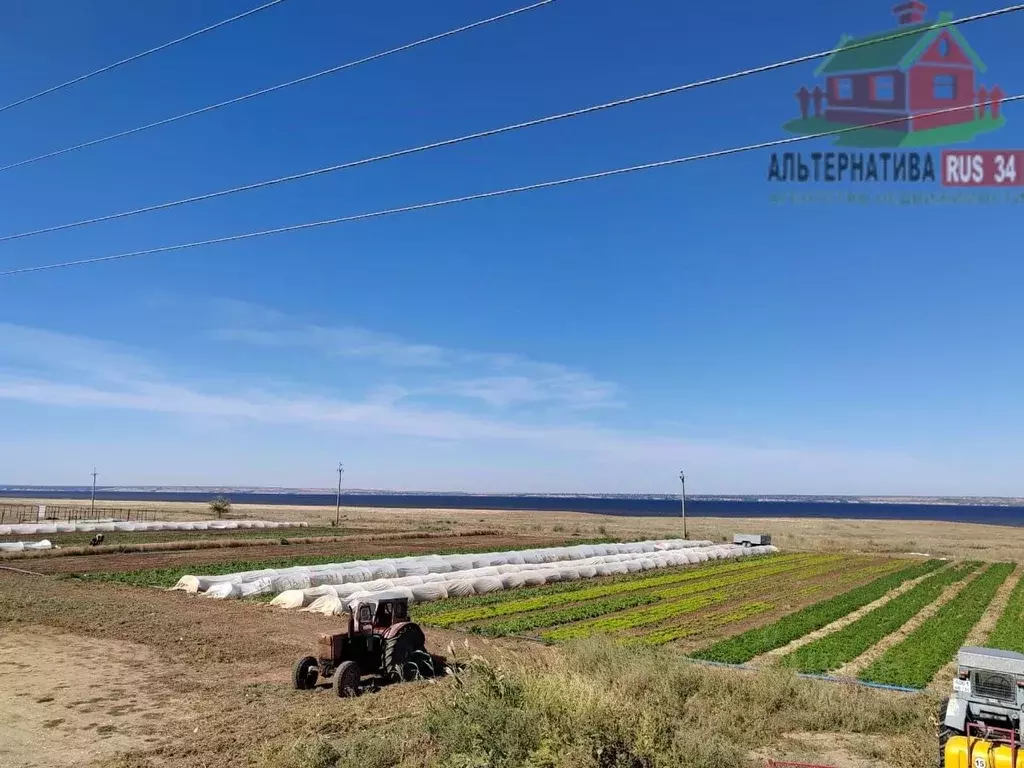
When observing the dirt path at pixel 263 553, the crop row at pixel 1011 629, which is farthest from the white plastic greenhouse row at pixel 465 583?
the crop row at pixel 1011 629

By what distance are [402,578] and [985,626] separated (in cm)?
2078

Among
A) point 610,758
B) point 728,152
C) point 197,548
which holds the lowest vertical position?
point 197,548

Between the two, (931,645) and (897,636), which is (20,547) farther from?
(931,645)

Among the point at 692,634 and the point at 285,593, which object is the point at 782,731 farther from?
the point at 285,593

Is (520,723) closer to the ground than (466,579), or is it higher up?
higher up

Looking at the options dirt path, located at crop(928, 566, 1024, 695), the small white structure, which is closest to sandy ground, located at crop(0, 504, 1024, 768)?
dirt path, located at crop(928, 566, 1024, 695)

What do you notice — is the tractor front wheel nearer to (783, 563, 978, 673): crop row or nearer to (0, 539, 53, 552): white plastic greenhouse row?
(783, 563, 978, 673): crop row

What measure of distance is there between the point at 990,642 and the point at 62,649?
986 inches

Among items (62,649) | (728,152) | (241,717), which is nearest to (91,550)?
(62,649)

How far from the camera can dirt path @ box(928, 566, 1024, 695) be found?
52.2ft

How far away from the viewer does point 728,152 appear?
10.0 meters

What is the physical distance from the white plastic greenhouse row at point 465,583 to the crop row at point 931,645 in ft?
43.3

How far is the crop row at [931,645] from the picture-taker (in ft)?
53.1

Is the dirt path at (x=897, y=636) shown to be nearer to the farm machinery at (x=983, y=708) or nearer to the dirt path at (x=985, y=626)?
the dirt path at (x=985, y=626)
